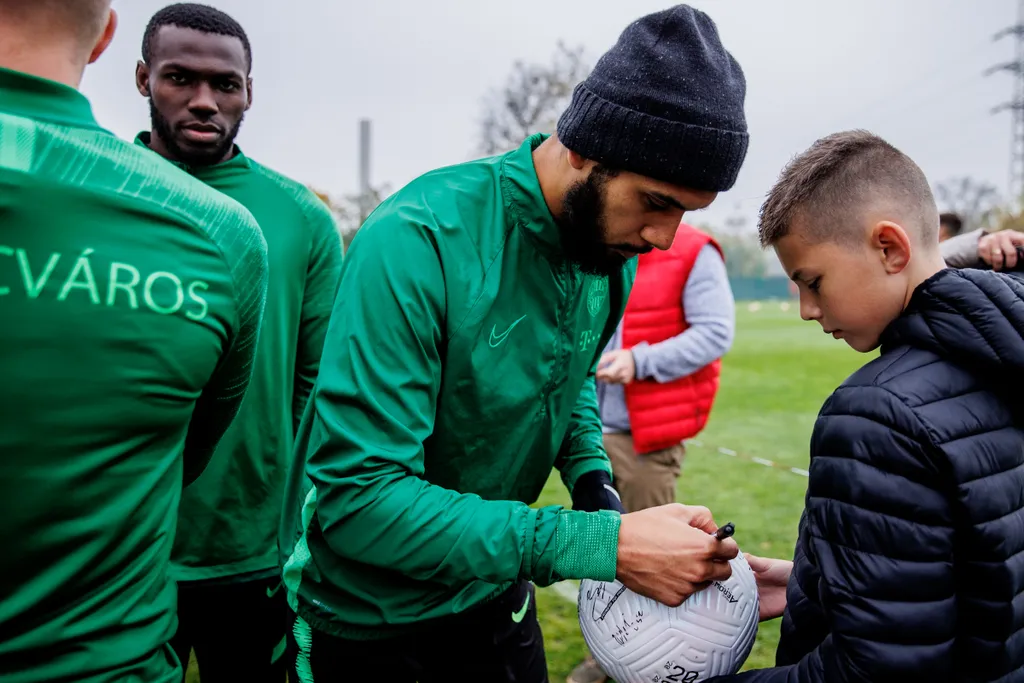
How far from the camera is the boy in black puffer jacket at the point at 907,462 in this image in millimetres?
1597

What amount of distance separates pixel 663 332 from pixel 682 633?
2631mm

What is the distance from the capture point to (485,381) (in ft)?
6.50

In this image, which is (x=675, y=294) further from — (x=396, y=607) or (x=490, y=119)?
(x=490, y=119)

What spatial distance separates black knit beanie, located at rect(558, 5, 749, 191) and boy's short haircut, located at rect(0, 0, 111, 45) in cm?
108

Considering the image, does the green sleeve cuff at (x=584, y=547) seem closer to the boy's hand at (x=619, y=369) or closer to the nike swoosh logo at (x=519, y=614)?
the nike swoosh logo at (x=519, y=614)

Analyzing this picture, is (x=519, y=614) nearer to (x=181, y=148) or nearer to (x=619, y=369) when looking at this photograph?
(x=619, y=369)

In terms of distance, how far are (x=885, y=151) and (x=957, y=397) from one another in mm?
672

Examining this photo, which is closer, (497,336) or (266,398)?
(497,336)

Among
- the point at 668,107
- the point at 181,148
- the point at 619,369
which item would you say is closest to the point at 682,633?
the point at 668,107

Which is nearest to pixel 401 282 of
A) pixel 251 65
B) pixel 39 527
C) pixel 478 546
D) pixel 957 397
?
pixel 478 546

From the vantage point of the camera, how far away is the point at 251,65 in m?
3.51

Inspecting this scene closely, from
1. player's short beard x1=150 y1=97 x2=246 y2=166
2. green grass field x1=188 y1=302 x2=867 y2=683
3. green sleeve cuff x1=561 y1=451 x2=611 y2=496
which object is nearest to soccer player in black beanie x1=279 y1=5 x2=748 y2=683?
green sleeve cuff x1=561 y1=451 x2=611 y2=496

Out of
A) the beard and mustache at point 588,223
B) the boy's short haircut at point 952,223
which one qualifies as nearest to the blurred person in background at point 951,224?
the boy's short haircut at point 952,223

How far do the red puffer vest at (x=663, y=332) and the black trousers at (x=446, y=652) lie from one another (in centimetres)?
191
